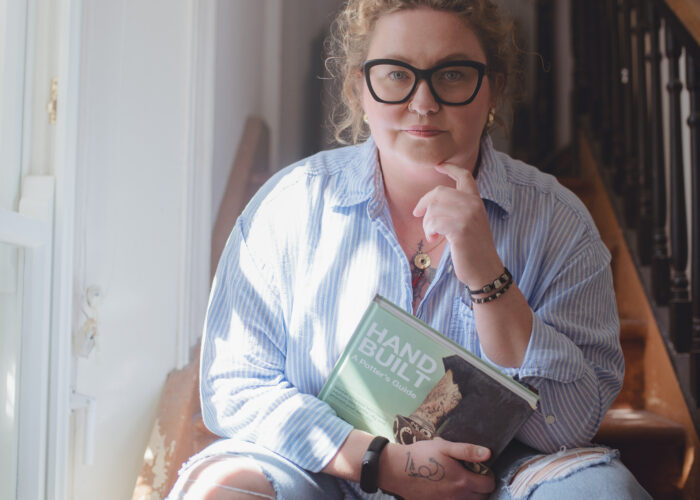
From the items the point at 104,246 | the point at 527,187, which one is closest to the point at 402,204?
the point at 527,187

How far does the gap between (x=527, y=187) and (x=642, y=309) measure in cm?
77

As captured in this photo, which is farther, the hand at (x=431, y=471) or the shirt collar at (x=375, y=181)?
the shirt collar at (x=375, y=181)

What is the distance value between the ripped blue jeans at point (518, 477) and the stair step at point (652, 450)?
1.63 ft

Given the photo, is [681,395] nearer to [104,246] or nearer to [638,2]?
[638,2]

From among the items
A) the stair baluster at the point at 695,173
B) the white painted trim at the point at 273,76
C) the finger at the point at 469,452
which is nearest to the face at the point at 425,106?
the finger at the point at 469,452

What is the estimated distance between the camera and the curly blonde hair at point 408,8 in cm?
122

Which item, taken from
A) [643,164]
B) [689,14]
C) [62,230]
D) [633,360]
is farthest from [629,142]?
[62,230]

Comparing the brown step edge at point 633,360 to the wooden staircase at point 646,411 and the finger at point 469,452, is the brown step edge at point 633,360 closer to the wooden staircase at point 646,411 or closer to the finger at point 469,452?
the wooden staircase at point 646,411

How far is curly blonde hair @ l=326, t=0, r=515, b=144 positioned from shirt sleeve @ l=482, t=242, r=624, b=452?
386mm

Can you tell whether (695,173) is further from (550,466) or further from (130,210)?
(130,210)

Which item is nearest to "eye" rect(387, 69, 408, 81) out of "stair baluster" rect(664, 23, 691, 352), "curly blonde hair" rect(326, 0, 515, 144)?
"curly blonde hair" rect(326, 0, 515, 144)

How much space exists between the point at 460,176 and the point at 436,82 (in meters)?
0.16

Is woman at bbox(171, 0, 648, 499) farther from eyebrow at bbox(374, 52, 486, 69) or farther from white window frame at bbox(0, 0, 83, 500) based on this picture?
white window frame at bbox(0, 0, 83, 500)

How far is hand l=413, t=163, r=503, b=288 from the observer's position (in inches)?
42.5
